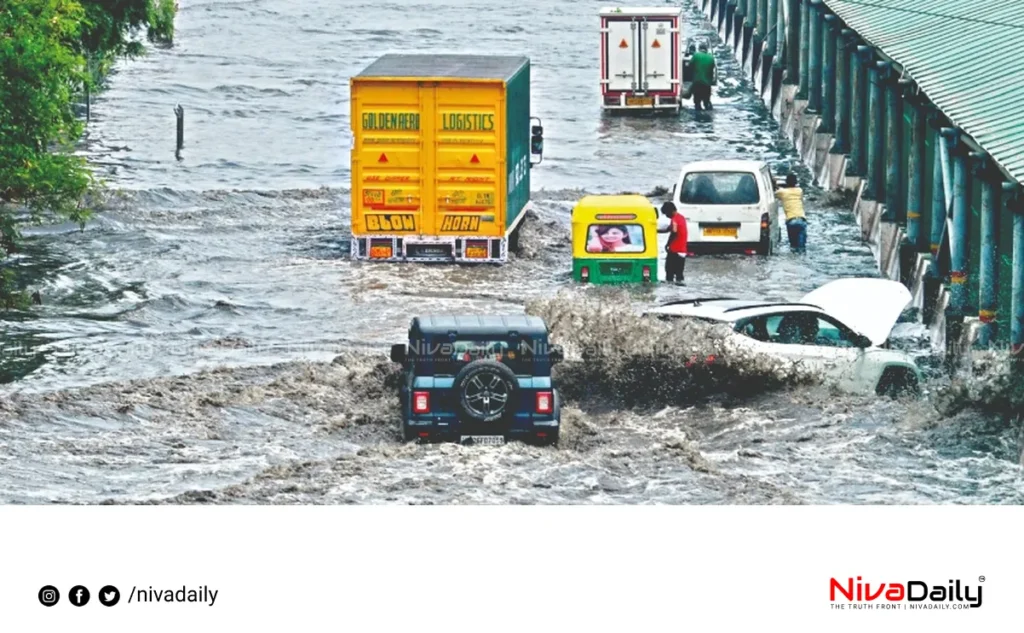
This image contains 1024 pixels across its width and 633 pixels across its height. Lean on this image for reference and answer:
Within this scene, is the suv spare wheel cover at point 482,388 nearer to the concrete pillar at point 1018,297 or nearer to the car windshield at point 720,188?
the concrete pillar at point 1018,297

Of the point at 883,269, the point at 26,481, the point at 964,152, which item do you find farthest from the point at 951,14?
the point at 26,481

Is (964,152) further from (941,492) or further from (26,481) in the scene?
(26,481)

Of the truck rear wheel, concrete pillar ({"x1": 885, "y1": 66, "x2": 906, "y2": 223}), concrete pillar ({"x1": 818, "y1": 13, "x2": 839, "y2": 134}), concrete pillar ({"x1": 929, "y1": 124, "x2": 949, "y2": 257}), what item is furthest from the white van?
concrete pillar ({"x1": 818, "y1": 13, "x2": 839, "y2": 134})

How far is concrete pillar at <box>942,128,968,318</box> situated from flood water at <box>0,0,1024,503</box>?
1.06 meters

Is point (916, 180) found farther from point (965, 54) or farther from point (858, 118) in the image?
point (858, 118)

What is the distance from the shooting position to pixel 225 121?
5547 cm

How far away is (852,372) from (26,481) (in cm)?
822

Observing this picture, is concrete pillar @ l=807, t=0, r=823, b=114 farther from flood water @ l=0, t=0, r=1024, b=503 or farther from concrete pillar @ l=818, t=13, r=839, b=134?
concrete pillar @ l=818, t=13, r=839, b=134

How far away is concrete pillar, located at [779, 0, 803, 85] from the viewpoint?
5319 centimetres

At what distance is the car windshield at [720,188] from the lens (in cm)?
3478

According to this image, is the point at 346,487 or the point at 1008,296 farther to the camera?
the point at 1008,296
